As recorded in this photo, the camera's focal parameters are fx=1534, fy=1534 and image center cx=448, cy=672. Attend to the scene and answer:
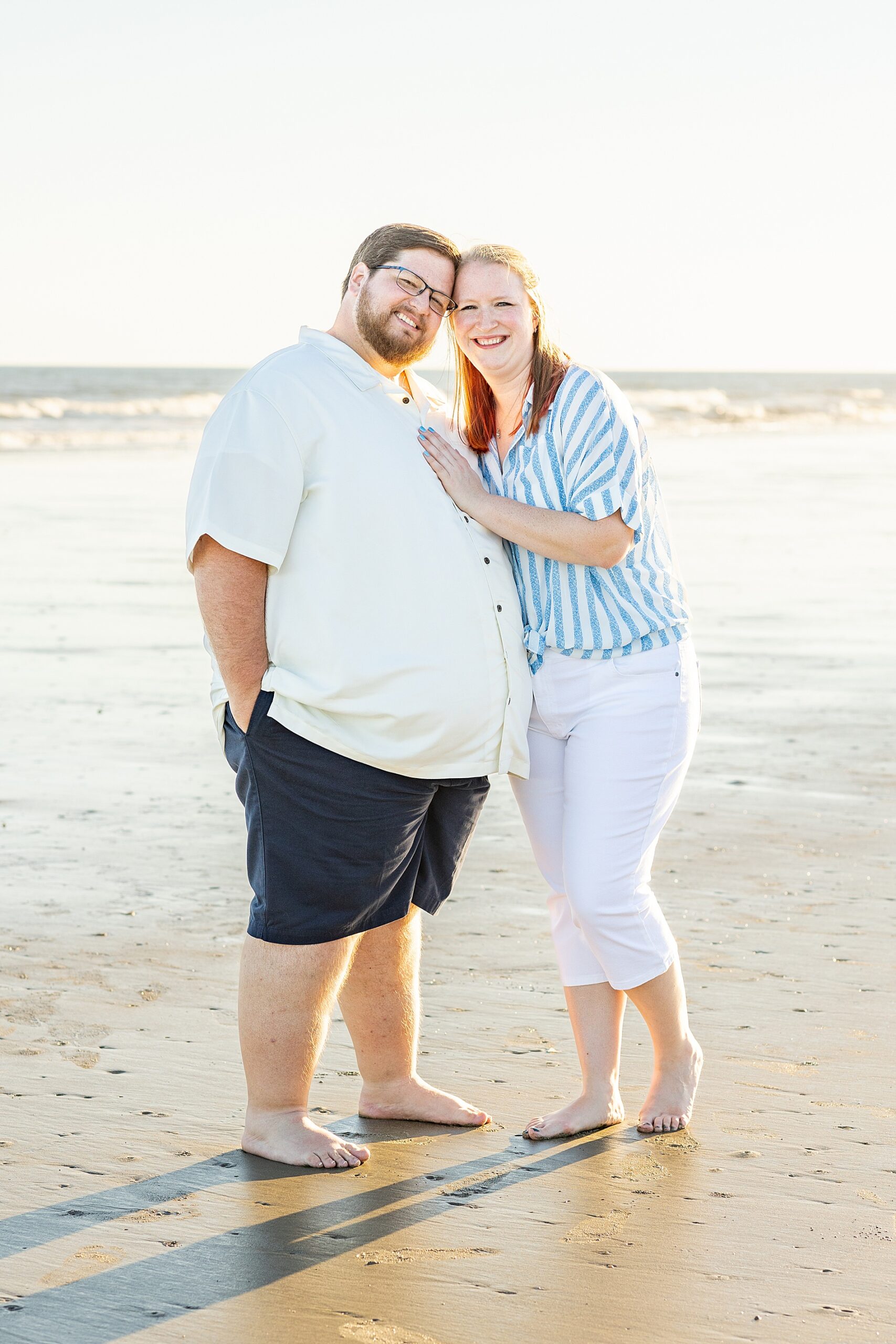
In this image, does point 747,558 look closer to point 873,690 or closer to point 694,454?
point 873,690

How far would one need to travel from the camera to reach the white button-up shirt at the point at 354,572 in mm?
3148

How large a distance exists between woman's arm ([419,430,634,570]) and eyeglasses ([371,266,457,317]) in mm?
319

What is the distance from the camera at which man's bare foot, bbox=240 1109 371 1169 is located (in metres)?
3.21

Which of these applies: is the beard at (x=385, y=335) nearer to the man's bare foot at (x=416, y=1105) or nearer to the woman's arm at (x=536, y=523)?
the woman's arm at (x=536, y=523)

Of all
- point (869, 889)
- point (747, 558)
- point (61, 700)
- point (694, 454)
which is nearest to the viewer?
point (869, 889)

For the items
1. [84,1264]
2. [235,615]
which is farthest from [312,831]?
[84,1264]

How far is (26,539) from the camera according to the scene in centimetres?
1290

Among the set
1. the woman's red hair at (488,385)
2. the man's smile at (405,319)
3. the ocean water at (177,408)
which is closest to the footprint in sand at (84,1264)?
the woman's red hair at (488,385)

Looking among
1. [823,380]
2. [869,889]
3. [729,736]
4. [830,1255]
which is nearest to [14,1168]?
[830,1255]

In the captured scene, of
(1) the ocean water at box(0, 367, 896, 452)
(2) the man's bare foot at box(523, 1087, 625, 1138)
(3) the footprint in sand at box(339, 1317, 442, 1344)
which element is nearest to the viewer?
(3) the footprint in sand at box(339, 1317, 442, 1344)

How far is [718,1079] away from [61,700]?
4.57 metres

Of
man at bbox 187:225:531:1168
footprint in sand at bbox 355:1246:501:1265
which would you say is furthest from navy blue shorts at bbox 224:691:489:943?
footprint in sand at bbox 355:1246:501:1265

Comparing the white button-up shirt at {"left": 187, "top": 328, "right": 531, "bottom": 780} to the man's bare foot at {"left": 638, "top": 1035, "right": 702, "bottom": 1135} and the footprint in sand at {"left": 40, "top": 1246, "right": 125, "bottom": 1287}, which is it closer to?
the man's bare foot at {"left": 638, "top": 1035, "right": 702, "bottom": 1135}

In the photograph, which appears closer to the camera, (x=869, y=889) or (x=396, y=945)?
(x=396, y=945)
